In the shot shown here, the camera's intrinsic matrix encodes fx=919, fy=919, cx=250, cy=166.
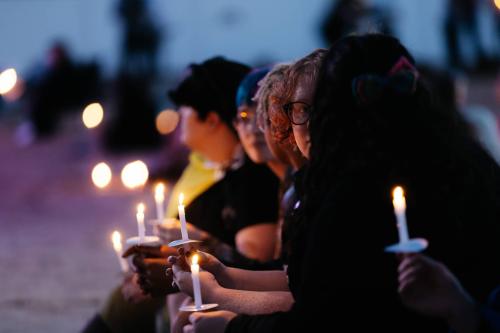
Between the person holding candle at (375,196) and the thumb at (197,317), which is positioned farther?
the thumb at (197,317)

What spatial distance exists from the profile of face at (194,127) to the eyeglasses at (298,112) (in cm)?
152

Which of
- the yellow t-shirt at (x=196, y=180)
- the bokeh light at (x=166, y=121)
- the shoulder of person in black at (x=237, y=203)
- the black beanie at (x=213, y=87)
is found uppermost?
the bokeh light at (x=166, y=121)

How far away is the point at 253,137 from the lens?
3.63m

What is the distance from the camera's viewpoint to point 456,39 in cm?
1762

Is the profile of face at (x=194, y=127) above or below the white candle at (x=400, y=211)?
above

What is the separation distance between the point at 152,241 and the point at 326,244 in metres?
1.14

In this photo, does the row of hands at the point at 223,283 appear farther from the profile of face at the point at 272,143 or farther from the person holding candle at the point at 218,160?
the person holding candle at the point at 218,160

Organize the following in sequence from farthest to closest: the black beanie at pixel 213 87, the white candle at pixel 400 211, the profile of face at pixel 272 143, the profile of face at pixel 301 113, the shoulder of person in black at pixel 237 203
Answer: the black beanie at pixel 213 87 → the shoulder of person in black at pixel 237 203 → the profile of face at pixel 272 143 → the profile of face at pixel 301 113 → the white candle at pixel 400 211

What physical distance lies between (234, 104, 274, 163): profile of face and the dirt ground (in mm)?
2005

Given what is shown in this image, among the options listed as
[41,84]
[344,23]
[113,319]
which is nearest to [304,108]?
[113,319]

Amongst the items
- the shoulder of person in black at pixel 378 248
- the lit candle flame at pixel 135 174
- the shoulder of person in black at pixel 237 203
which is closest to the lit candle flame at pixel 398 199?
the shoulder of person in black at pixel 378 248

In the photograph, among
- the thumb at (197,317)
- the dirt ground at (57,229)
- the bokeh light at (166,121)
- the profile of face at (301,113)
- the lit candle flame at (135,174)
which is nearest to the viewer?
the thumb at (197,317)

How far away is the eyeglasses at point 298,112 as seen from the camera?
261 cm

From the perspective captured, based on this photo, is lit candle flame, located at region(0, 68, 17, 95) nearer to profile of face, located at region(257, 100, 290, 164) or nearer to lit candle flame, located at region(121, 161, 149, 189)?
lit candle flame, located at region(121, 161, 149, 189)
